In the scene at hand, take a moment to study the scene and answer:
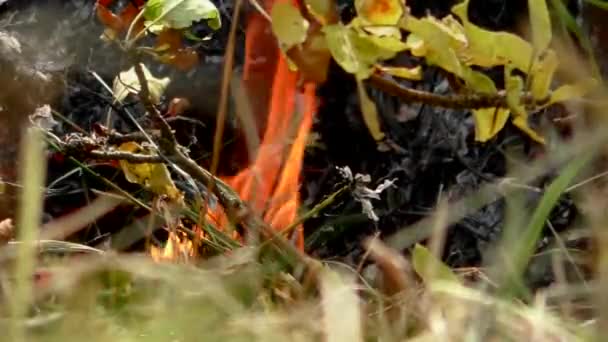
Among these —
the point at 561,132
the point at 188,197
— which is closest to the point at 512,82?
the point at 188,197

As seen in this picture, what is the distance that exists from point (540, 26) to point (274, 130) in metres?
0.66

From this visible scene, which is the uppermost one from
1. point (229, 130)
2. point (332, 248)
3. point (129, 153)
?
point (129, 153)

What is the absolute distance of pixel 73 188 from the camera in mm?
1237

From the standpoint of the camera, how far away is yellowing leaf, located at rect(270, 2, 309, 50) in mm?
580

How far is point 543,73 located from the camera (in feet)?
1.87

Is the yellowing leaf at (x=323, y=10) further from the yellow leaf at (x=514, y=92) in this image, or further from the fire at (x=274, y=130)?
the fire at (x=274, y=130)

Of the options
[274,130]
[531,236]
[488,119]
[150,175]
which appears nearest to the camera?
[531,236]

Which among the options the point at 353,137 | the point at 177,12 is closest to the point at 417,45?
the point at 177,12

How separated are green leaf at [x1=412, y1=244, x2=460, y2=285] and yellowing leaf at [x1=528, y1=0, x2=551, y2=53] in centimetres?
13

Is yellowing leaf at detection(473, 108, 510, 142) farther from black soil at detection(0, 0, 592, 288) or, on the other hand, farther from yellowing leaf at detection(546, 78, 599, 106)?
black soil at detection(0, 0, 592, 288)

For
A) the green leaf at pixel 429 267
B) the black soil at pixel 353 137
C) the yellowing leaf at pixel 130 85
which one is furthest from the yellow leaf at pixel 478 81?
the black soil at pixel 353 137

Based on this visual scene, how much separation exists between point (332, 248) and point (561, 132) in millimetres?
300

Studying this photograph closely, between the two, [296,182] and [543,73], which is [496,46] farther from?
[296,182]

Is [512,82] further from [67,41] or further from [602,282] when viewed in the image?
[67,41]
